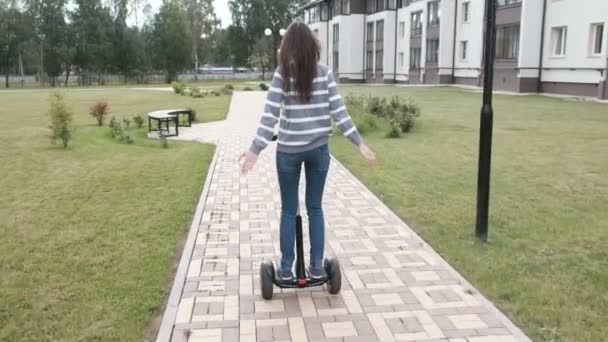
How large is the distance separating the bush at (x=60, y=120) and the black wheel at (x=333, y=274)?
8.67m

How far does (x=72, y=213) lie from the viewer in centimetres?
649

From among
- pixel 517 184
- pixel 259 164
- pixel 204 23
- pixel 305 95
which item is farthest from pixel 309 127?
pixel 204 23

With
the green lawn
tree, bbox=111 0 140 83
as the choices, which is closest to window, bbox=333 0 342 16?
tree, bbox=111 0 140 83

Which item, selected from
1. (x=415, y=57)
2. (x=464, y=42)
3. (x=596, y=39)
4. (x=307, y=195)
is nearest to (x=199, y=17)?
(x=415, y=57)

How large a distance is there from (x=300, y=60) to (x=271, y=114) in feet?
1.31

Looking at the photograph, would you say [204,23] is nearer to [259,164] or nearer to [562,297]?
[259,164]

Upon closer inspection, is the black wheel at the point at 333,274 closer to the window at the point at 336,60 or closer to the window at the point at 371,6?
the window at the point at 371,6

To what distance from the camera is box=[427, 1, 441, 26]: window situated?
41.1 m

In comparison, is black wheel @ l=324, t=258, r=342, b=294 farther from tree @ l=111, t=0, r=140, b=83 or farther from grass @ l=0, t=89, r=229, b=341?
tree @ l=111, t=0, r=140, b=83

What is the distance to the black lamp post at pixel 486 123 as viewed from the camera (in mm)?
4863

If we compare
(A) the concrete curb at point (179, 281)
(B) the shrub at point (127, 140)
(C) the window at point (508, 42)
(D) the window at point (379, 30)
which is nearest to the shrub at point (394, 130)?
(B) the shrub at point (127, 140)

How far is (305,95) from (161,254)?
2205mm

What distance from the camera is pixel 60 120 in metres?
11.3

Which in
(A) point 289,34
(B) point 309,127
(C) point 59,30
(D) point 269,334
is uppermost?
(C) point 59,30
